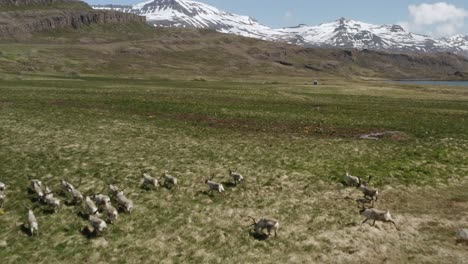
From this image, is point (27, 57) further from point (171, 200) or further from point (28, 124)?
point (171, 200)

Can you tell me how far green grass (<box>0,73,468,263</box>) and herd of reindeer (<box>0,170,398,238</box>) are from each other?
486mm

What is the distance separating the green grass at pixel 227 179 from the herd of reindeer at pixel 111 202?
0.49 m

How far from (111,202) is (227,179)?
7119 millimetres

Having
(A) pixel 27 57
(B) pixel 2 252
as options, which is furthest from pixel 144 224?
(A) pixel 27 57

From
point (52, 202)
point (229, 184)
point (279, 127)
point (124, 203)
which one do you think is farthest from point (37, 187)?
point (279, 127)

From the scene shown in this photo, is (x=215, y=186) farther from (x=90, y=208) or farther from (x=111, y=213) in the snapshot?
(x=90, y=208)

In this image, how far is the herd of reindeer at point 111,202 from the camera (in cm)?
1850

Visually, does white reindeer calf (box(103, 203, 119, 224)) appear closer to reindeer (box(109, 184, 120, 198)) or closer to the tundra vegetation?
the tundra vegetation

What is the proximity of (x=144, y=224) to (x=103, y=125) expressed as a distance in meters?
23.5

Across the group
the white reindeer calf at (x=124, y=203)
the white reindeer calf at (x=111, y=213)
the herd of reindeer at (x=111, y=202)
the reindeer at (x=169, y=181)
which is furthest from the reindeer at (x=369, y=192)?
the white reindeer calf at (x=111, y=213)

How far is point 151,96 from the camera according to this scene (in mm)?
66688

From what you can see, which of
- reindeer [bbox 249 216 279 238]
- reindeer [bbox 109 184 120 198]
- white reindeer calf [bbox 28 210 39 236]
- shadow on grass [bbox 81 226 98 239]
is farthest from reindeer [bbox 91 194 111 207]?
reindeer [bbox 249 216 279 238]

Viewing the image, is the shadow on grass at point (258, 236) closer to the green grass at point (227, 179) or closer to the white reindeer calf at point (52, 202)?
the green grass at point (227, 179)

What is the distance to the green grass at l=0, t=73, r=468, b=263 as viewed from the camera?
691 inches
